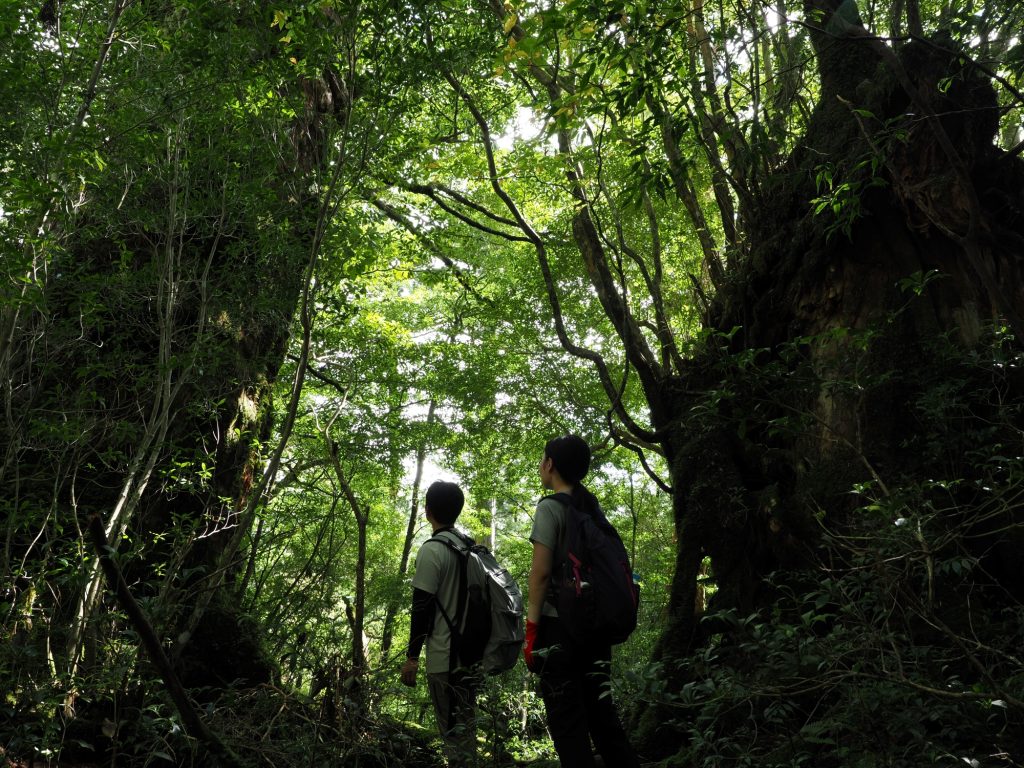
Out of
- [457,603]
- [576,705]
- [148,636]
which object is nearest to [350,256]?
[457,603]

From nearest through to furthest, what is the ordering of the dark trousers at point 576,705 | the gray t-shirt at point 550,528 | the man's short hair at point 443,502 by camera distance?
the dark trousers at point 576,705 → the gray t-shirt at point 550,528 → the man's short hair at point 443,502

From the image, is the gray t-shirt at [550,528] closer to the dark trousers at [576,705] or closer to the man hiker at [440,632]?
the dark trousers at [576,705]

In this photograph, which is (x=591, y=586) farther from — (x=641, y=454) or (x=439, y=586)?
(x=641, y=454)

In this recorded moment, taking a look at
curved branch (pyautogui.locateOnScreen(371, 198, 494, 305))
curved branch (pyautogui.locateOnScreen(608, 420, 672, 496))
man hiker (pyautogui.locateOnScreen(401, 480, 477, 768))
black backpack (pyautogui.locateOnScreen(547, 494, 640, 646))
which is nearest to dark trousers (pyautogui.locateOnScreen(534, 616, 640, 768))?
black backpack (pyautogui.locateOnScreen(547, 494, 640, 646))

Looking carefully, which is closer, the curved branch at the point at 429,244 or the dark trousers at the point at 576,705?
the dark trousers at the point at 576,705

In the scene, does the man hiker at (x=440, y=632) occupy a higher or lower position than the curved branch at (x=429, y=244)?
lower

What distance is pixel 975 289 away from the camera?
5176 mm

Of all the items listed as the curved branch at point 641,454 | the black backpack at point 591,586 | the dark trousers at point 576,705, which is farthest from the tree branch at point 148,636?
the curved branch at point 641,454

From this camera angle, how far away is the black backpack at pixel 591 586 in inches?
144

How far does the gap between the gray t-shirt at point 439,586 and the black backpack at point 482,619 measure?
0.10ft

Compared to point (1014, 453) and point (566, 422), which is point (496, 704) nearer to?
point (1014, 453)

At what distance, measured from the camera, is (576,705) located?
3.71 m

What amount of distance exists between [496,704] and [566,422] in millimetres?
7974

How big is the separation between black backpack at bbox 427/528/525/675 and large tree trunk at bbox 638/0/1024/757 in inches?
64.6
